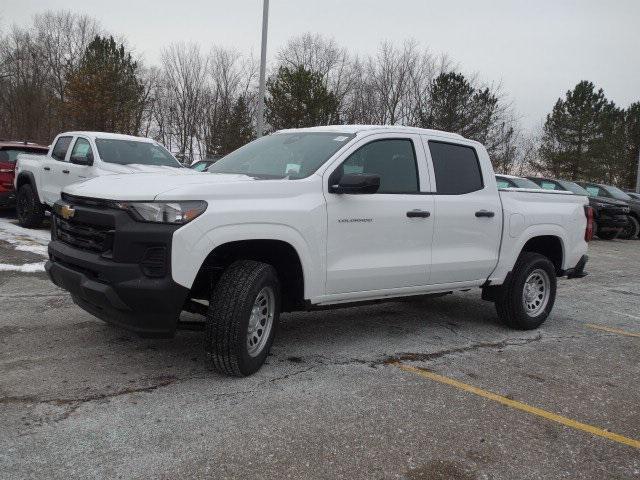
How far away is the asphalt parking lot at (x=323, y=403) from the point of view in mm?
3049

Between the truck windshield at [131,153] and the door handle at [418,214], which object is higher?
the truck windshield at [131,153]

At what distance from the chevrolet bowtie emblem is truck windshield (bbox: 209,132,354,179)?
1.27m

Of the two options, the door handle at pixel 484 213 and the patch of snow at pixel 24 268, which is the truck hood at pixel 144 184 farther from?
the patch of snow at pixel 24 268

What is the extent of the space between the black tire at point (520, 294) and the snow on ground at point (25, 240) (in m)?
5.62

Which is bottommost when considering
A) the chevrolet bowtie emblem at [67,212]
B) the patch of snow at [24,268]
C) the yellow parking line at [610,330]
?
the yellow parking line at [610,330]

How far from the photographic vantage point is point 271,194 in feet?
13.5

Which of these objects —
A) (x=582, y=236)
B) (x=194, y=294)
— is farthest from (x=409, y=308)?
(x=194, y=294)

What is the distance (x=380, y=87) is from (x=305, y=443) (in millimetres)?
42584

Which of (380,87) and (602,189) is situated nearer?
(602,189)

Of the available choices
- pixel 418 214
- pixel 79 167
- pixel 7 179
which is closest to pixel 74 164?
pixel 79 167

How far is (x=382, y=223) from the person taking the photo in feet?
15.4

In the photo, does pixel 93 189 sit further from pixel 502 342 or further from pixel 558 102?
pixel 558 102

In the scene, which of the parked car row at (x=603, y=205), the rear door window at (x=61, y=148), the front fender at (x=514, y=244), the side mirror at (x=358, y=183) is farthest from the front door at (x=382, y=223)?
the parked car row at (x=603, y=205)

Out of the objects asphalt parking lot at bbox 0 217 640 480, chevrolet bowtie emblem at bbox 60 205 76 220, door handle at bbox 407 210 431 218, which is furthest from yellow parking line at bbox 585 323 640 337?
chevrolet bowtie emblem at bbox 60 205 76 220
